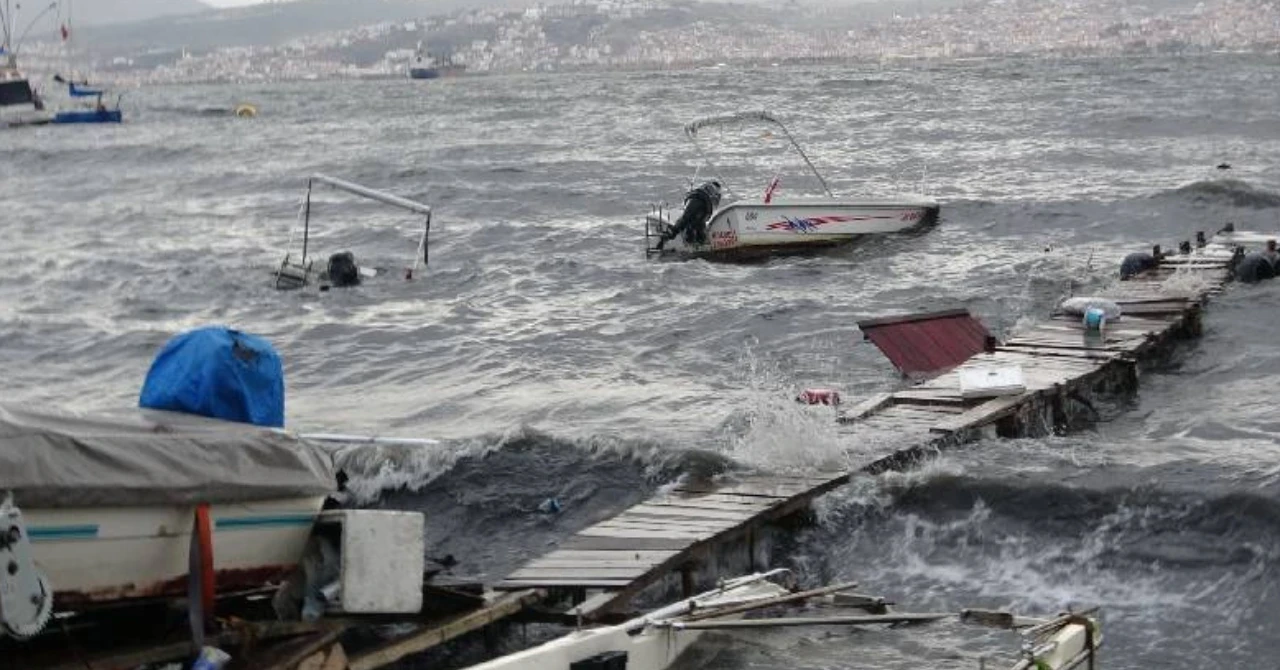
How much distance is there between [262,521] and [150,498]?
3.00 ft

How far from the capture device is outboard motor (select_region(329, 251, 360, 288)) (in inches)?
1259

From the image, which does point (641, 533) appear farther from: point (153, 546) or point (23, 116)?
point (23, 116)

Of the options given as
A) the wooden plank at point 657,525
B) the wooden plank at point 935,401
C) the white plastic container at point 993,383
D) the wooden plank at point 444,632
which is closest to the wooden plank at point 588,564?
the wooden plank at point 444,632

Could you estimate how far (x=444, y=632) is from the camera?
11133 millimetres

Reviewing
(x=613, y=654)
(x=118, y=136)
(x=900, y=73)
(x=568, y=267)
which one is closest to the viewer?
(x=613, y=654)

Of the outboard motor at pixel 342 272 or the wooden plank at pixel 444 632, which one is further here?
the outboard motor at pixel 342 272

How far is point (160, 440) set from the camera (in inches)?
401

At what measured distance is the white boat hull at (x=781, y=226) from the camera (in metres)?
34.4

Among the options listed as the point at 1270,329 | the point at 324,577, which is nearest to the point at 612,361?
the point at 1270,329

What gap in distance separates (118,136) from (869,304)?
246ft

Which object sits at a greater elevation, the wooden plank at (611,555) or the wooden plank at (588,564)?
the wooden plank at (588,564)

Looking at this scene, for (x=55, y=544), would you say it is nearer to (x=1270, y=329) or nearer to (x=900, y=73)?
(x=1270, y=329)

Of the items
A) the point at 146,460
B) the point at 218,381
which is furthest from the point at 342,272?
the point at 146,460

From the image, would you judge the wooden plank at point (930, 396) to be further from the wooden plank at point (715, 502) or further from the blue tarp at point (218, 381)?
the blue tarp at point (218, 381)
